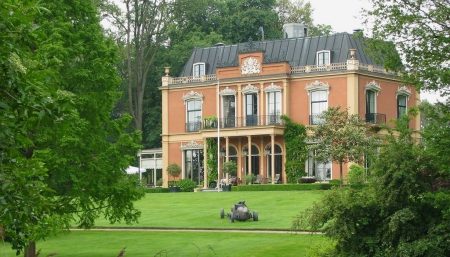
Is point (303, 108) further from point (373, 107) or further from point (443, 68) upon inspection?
point (443, 68)

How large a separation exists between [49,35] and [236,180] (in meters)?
32.5

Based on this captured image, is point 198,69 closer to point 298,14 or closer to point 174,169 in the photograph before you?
point 174,169

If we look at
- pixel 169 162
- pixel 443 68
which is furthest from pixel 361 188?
pixel 169 162

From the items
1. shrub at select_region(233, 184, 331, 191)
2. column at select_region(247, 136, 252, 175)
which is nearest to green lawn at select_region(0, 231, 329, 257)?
shrub at select_region(233, 184, 331, 191)

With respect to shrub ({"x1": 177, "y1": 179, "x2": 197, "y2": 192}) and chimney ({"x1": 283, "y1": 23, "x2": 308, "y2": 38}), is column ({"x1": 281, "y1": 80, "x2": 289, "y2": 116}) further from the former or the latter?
chimney ({"x1": 283, "y1": 23, "x2": 308, "y2": 38})

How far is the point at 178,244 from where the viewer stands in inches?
922

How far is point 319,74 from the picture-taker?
164ft

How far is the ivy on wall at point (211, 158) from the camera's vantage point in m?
52.7

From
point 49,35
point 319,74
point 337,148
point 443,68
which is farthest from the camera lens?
point 319,74

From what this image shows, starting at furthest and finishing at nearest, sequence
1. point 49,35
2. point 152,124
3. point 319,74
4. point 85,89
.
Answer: point 152,124
point 319,74
point 85,89
point 49,35

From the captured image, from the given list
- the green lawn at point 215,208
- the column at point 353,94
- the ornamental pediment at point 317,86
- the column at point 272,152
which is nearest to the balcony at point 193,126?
the column at point 272,152

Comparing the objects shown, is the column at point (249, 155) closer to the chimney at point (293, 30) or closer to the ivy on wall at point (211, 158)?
the ivy on wall at point (211, 158)

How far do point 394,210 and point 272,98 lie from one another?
35.5m

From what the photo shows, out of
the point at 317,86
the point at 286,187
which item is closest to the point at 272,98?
the point at 317,86
